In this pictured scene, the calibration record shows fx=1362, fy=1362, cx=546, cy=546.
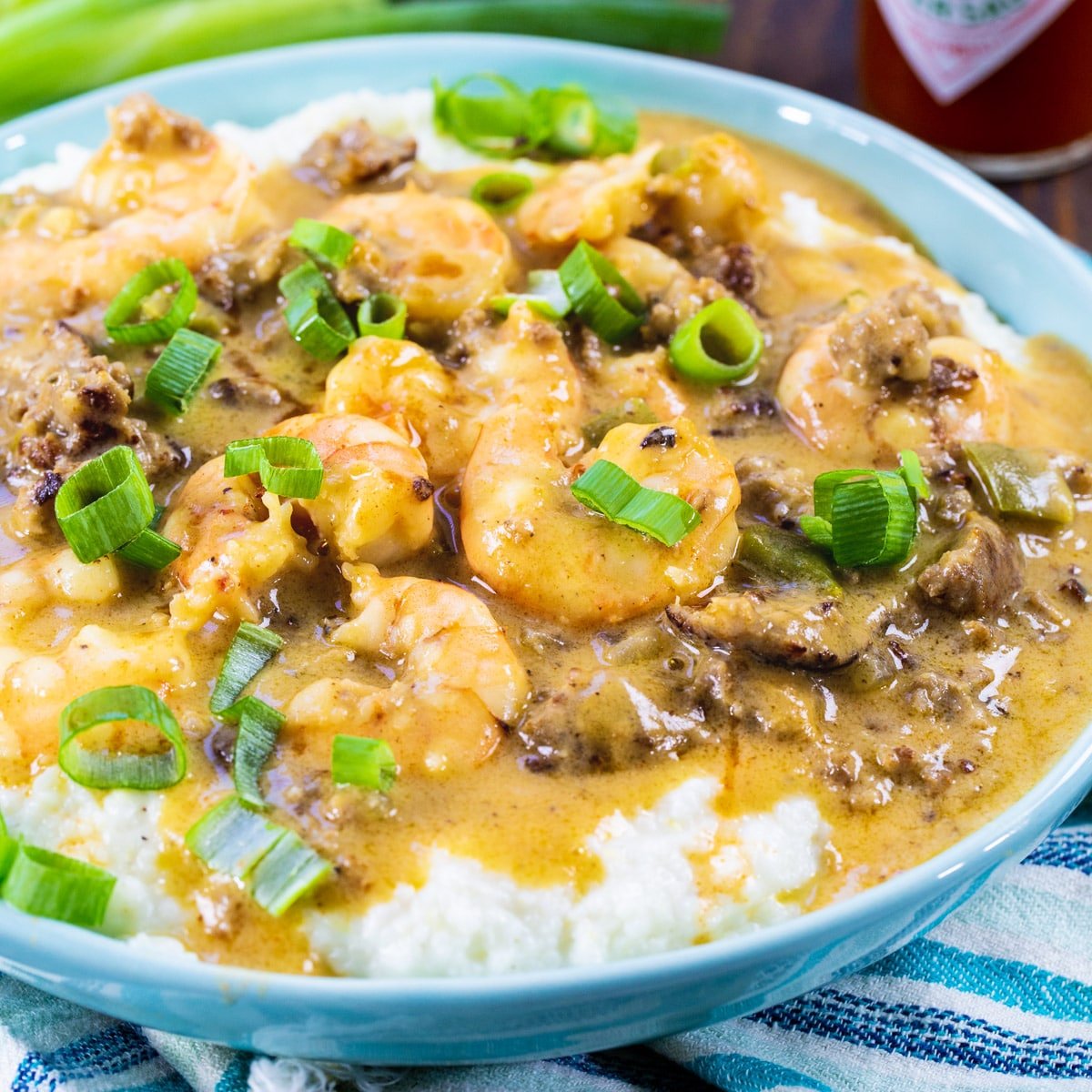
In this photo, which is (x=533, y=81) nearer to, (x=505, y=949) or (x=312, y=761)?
(x=312, y=761)

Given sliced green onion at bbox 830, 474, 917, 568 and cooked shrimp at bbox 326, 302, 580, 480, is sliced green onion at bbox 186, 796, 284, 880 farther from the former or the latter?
sliced green onion at bbox 830, 474, 917, 568

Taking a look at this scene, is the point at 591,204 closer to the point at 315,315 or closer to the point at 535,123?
the point at 535,123

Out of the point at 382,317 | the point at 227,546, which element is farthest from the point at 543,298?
the point at 227,546

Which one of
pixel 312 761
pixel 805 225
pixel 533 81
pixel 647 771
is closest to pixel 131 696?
pixel 312 761

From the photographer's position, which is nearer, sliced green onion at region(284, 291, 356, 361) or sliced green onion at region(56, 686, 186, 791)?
sliced green onion at region(56, 686, 186, 791)

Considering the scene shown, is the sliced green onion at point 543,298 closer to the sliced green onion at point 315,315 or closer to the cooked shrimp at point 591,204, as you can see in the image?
the cooked shrimp at point 591,204

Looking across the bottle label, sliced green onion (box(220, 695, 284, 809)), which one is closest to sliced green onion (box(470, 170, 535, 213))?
sliced green onion (box(220, 695, 284, 809))
